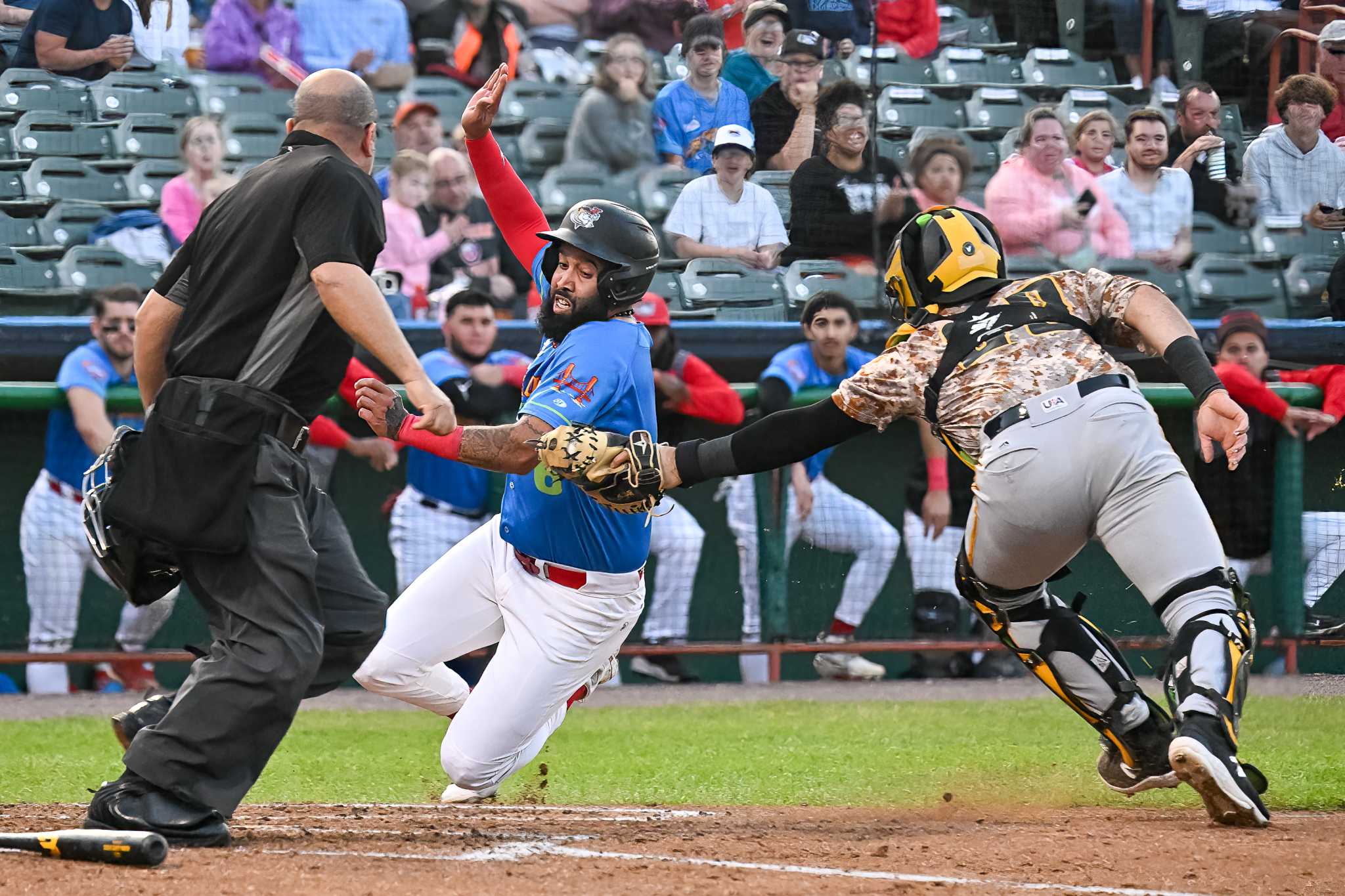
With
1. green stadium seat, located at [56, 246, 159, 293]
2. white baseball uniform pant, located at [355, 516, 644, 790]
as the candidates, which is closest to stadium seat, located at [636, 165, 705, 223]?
green stadium seat, located at [56, 246, 159, 293]

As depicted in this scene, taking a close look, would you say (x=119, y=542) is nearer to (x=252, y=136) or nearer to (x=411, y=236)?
(x=411, y=236)

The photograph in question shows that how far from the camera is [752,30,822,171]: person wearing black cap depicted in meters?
8.32

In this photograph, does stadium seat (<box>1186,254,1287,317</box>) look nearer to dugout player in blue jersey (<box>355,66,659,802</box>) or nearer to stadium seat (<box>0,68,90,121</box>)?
dugout player in blue jersey (<box>355,66,659,802</box>)

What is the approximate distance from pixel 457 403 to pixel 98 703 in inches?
88.9

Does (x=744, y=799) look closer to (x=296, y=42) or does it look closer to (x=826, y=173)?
(x=826, y=173)

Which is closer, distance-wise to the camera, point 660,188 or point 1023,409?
point 1023,409

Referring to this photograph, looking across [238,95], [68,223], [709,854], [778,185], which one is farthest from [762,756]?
[238,95]

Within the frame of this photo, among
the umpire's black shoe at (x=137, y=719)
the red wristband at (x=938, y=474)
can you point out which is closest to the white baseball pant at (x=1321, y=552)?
the red wristband at (x=938, y=474)

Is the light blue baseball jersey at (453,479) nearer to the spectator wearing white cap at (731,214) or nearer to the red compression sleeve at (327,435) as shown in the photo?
the red compression sleeve at (327,435)

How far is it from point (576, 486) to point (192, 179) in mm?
5540

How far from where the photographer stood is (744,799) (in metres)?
5.32

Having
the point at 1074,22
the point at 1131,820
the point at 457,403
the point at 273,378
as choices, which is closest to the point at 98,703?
the point at 457,403

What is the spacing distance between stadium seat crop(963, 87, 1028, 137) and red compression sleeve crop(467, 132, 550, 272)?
4593 millimetres

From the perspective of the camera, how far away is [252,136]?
10008 mm
